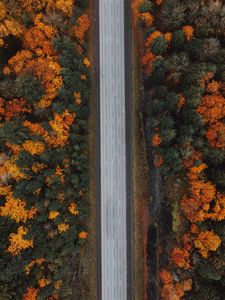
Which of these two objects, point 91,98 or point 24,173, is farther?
point 91,98

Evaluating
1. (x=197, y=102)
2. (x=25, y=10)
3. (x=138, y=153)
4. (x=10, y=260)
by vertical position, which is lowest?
(x=10, y=260)

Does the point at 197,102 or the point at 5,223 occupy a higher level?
the point at 197,102

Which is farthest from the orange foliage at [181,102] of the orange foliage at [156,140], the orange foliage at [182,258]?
the orange foliage at [182,258]

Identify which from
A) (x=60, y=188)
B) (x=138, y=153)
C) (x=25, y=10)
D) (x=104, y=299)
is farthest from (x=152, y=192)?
(x=25, y=10)

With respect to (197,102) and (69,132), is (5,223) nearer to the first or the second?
(69,132)

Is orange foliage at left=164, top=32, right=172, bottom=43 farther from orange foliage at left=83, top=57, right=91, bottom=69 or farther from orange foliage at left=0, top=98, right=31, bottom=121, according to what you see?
orange foliage at left=0, top=98, right=31, bottom=121

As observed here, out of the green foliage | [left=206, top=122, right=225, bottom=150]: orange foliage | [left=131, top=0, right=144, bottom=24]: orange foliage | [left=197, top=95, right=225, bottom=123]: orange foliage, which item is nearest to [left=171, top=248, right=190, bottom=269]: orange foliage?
[left=206, top=122, right=225, bottom=150]: orange foliage

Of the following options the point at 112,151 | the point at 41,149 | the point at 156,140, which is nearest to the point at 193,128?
the point at 156,140

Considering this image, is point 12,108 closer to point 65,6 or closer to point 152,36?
point 65,6
